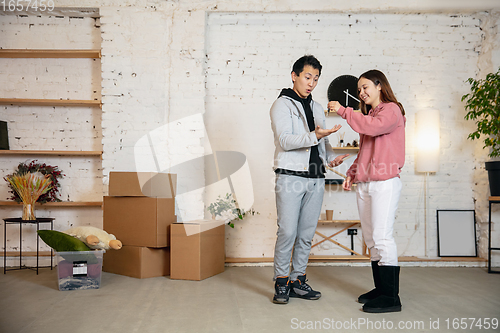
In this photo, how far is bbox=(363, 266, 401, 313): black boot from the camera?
2105mm

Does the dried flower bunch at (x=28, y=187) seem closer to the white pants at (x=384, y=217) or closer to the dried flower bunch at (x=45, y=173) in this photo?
the dried flower bunch at (x=45, y=173)

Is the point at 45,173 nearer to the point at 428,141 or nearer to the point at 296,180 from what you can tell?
the point at 296,180

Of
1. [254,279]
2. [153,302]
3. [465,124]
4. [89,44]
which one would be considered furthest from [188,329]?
[465,124]

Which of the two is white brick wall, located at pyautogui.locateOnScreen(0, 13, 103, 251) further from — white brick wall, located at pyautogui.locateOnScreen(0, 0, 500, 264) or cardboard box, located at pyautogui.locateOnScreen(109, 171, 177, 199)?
cardboard box, located at pyautogui.locateOnScreen(109, 171, 177, 199)

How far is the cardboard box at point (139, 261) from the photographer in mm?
2975

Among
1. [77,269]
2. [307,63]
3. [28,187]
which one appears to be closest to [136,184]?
[77,269]

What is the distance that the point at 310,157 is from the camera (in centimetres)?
238

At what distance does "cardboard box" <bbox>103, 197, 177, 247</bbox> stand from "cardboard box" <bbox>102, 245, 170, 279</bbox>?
0.07 metres

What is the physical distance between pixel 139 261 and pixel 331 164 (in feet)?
5.64

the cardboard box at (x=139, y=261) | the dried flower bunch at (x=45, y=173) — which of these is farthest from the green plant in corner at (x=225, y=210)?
the dried flower bunch at (x=45, y=173)

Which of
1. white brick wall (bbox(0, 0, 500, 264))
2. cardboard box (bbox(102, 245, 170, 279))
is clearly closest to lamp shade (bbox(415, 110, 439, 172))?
white brick wall (bbox(0, 0, 500, 264))

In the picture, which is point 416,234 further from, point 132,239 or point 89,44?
point 89,44

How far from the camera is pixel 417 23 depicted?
3775 mm

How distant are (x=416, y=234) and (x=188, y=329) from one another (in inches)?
109
